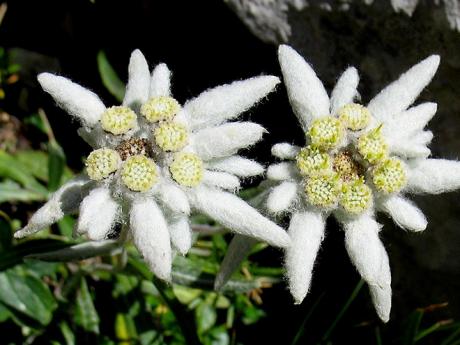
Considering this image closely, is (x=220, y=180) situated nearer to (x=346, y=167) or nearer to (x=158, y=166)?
(x=158, y=166)

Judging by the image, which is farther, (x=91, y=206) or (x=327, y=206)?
(x=327, y=206)

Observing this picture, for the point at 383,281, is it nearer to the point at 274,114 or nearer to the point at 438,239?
the point at 438,239

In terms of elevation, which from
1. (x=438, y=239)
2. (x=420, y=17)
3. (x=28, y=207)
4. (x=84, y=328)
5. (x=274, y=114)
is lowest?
(x=84, y=328)

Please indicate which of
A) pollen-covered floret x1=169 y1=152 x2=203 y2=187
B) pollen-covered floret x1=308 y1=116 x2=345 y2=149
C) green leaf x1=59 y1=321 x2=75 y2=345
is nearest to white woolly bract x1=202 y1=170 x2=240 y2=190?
pollen-covered floret x1=169 y1=152 x2=203 y2=187


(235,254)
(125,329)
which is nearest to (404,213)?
(235,254)

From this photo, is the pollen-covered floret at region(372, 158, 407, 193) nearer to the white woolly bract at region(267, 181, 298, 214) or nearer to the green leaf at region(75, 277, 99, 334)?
the white woolly bract at region(267, 181, 298, 214)

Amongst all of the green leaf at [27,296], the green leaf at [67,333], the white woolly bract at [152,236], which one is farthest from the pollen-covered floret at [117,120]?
the green leaf at [67,333]

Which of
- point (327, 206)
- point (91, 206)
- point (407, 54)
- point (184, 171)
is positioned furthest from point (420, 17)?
point (91, 206)
